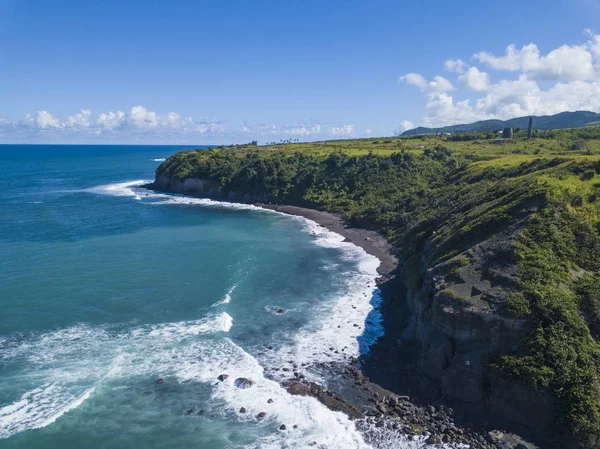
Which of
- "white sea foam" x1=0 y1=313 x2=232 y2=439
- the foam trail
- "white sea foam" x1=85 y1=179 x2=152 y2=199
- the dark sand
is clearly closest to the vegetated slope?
the dark sand

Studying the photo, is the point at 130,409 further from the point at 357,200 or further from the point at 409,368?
the point at 357,200

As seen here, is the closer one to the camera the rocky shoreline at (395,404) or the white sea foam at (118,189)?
the rocky shoreline at (395,404)

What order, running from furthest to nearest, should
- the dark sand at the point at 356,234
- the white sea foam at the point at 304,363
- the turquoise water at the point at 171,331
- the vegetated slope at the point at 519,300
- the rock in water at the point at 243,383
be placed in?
the dark sand at the point at 356,234
the rock in water at the point at 243,383
the turquoise water at the point at 171,331
the white sea foam at the point at 304,363
the vegetated slope at the point at 519,300

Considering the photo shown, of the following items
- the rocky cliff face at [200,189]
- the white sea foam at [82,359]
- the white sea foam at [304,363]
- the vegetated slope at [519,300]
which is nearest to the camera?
the vegetated slope at [519,300]

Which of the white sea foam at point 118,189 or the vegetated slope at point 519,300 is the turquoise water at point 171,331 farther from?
the white sea foam at point 118,189

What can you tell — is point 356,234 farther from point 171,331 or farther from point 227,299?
point 171,331

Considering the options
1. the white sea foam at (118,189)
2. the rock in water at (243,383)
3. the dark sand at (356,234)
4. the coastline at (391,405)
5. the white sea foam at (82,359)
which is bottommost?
the coastline at (391,405)

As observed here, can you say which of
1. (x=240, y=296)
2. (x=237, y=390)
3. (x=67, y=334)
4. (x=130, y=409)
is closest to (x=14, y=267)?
(x=67, y=334)

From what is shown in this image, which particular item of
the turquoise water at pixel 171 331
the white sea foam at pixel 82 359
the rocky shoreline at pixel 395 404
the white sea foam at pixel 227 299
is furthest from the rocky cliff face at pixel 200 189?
the rocky shoreline at pixel 395 404
